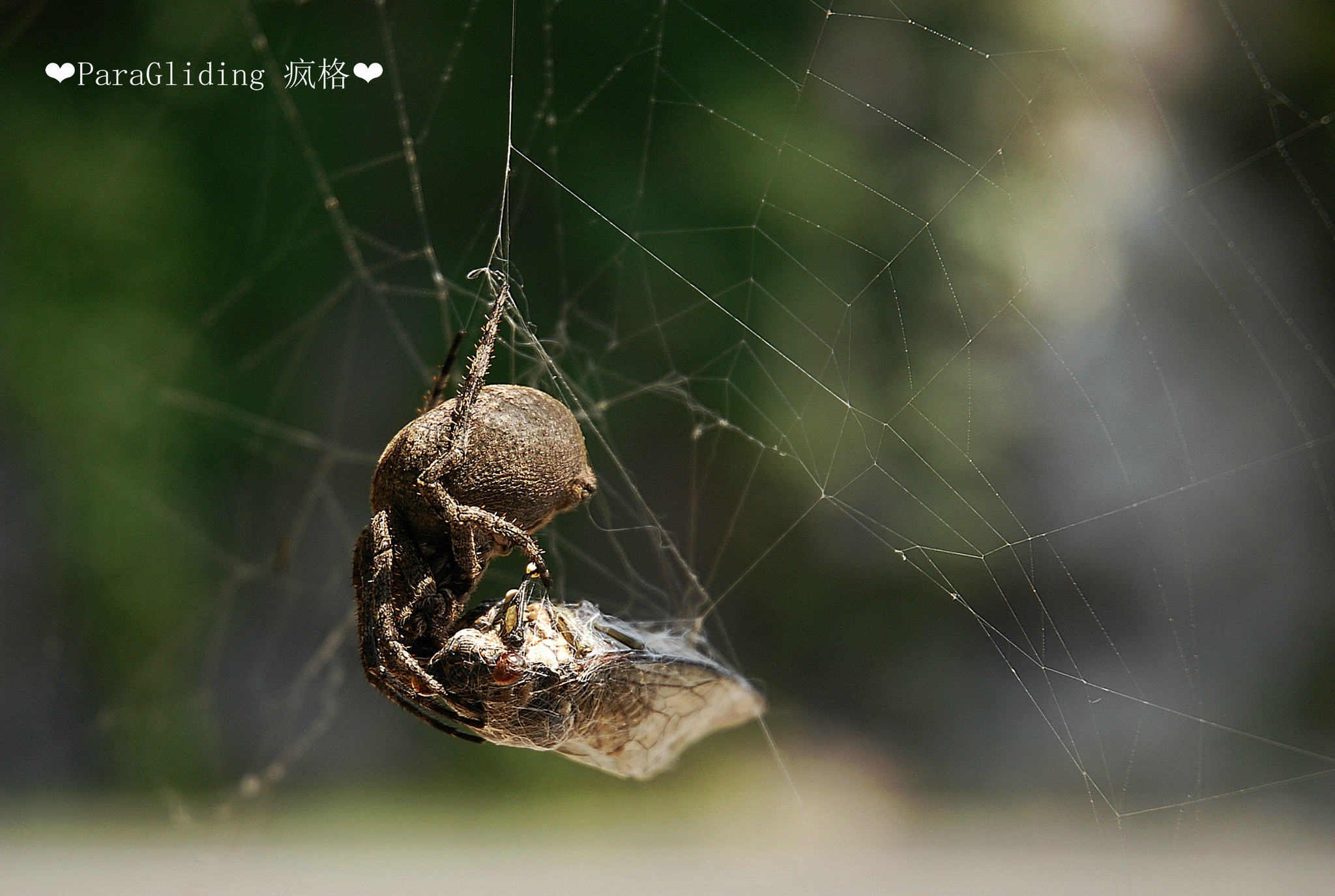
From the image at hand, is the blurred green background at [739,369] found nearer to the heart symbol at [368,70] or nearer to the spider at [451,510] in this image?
the heart symbol at [368,70]

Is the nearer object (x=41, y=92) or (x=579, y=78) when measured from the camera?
(x=579, y=78)

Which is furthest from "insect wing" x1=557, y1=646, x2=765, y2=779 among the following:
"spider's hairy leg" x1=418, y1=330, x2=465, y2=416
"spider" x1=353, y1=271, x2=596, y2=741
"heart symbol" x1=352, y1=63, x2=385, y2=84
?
"heart symbol" x1=352, y1=63, x2=385, y2=84

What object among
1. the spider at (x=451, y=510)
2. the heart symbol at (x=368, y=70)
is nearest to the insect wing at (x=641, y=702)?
the spider at (x=451, y=510)

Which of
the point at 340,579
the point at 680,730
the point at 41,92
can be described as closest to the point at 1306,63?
the point at 680,730

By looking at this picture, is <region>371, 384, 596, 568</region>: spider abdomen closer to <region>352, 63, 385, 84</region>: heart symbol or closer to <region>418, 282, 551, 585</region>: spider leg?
<region>418, 282, 551, 585</region>: spider leg

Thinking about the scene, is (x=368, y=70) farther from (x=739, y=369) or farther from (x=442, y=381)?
(x=442, y=381)

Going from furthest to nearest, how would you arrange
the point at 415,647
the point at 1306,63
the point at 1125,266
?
1. the point at 1125,266
2. the point at 1306,63
3. the point at 415,647

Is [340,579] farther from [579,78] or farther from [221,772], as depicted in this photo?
[579,78]
